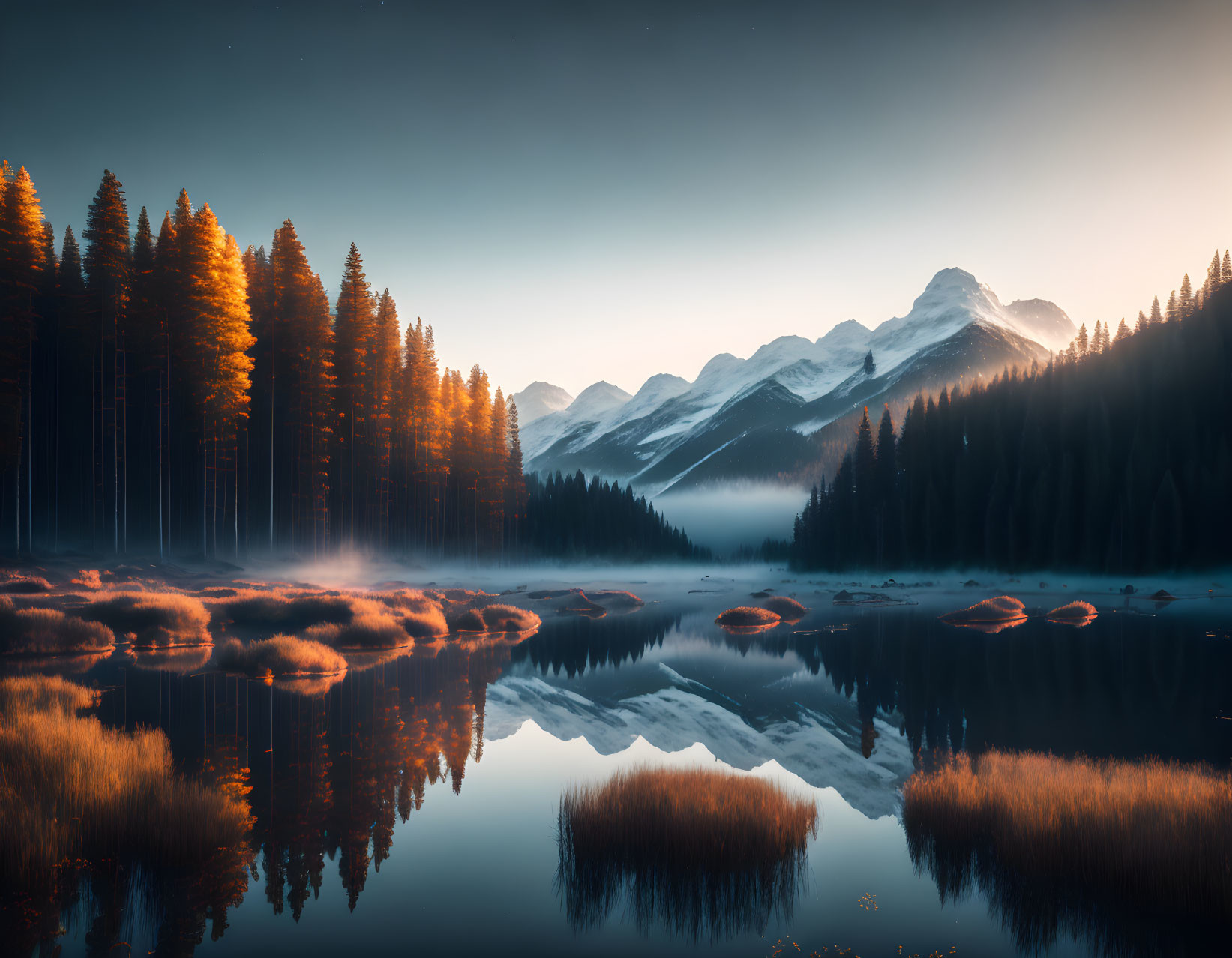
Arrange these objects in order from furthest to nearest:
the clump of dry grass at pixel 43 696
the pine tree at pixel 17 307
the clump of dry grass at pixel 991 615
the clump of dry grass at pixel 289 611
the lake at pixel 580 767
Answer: the clump of dry grass at pixel 991 615 < the pine tree at pixel 17 307 < the clump of dry grass at pixel 289 611 < the clump of dry grass at pixel 43 696 < the lake at pixel 580 767

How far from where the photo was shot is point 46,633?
93.4 ft

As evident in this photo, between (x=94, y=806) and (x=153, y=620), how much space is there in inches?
1024

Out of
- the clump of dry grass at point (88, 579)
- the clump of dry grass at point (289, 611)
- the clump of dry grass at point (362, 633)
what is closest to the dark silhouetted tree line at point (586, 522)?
the clump of dry grass at point (289, 611)

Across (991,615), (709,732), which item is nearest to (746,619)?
(991,615)

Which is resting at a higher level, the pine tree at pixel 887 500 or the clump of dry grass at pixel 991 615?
the pine tree at pixel 887 500

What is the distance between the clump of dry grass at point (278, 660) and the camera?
26.6 m

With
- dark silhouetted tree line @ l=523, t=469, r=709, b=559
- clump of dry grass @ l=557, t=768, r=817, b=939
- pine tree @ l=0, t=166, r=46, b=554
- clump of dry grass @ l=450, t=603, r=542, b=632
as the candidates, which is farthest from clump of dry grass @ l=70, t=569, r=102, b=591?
dark silhouetted tree line @ l=523, t=469, r=709, b=559

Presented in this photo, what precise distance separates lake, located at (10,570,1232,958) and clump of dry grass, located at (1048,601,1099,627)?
1751cm

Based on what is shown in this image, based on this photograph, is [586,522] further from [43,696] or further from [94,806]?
[94,806]

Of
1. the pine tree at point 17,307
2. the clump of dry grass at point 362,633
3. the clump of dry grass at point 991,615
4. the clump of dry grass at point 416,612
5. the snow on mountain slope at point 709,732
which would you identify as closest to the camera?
the snow on mountain slope at point 709,732

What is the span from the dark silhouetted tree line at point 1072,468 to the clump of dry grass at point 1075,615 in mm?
42443

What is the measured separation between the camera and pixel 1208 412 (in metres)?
101

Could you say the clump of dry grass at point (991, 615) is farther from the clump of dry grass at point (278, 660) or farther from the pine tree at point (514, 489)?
the pine tree at point (514, 489)

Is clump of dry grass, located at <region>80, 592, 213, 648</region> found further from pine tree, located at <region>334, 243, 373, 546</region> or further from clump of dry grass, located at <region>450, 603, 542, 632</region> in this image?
pine tree, located at <region>334, 243, 373, 546</region>
